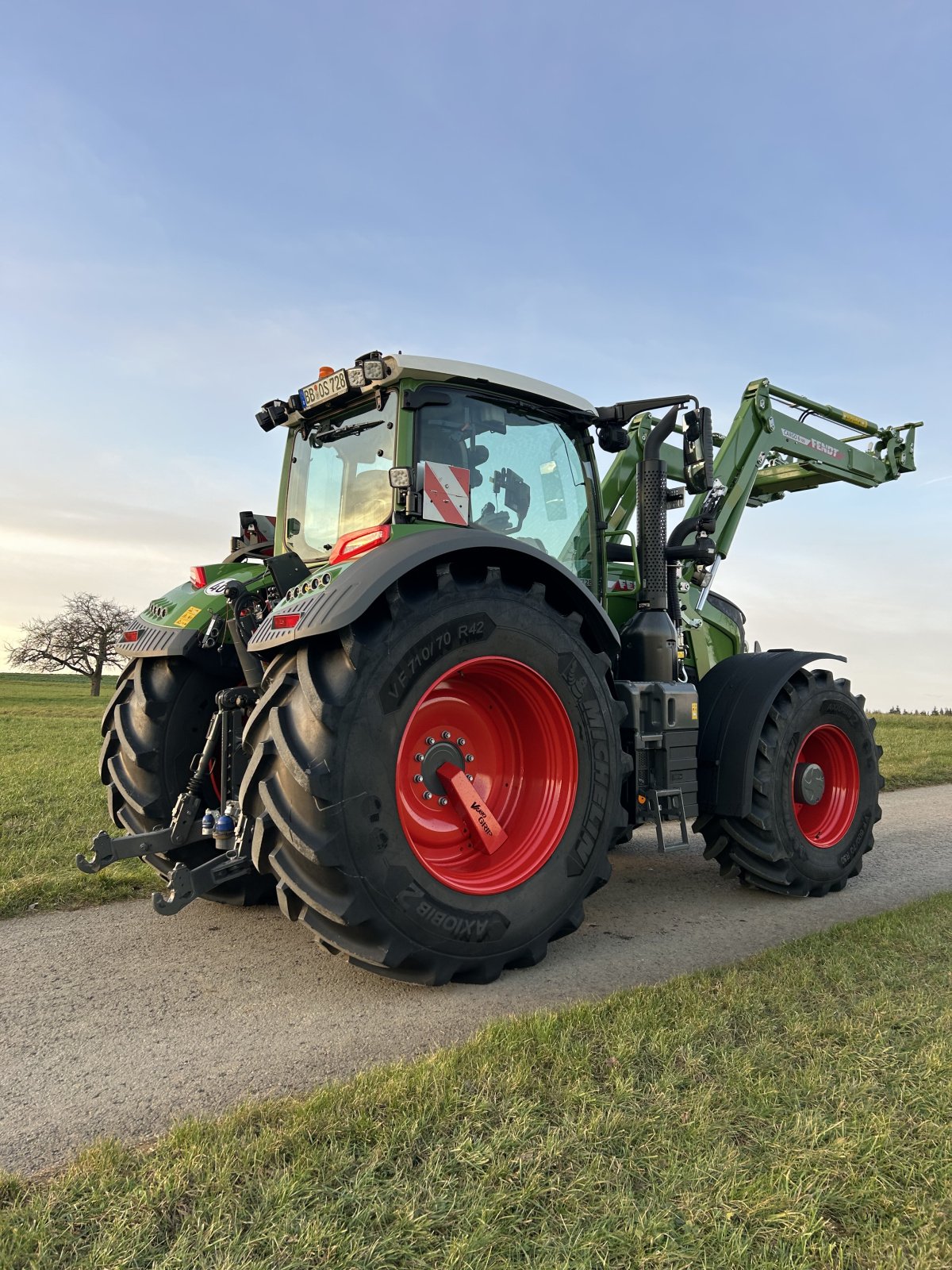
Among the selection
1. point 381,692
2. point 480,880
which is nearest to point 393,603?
point 381,692

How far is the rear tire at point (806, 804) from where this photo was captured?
4.88 meters

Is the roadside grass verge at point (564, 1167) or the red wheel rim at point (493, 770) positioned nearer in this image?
the roadside grass verge at point (564, 1167)

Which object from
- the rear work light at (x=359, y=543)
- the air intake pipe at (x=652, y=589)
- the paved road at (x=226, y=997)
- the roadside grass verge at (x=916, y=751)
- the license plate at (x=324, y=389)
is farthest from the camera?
the roadside grass verge at (x=916, y=751)

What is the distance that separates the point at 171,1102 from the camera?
8.34 ft

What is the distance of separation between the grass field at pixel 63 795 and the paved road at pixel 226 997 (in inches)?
14.4

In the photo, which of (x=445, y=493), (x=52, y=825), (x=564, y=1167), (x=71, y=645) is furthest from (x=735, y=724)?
(x=71, y=645)

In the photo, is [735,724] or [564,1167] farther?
[735,724]

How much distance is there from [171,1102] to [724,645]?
521cm

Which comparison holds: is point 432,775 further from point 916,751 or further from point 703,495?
point 916,751

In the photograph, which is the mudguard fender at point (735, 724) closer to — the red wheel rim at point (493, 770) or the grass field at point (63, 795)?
the red wheel rim at point (493, 770)

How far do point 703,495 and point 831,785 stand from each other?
6.73 ft

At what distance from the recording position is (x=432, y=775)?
12.1 ft

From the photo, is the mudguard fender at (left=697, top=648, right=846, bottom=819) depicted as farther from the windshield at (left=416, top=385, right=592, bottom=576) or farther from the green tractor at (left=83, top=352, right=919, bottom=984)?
the windshield at (left=416, top=385, right=592, bottom=576)

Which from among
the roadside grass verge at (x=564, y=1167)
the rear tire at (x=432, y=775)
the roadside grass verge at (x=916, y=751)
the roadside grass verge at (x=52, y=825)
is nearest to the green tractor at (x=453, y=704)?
the rear tire at (x=432, y=775)
